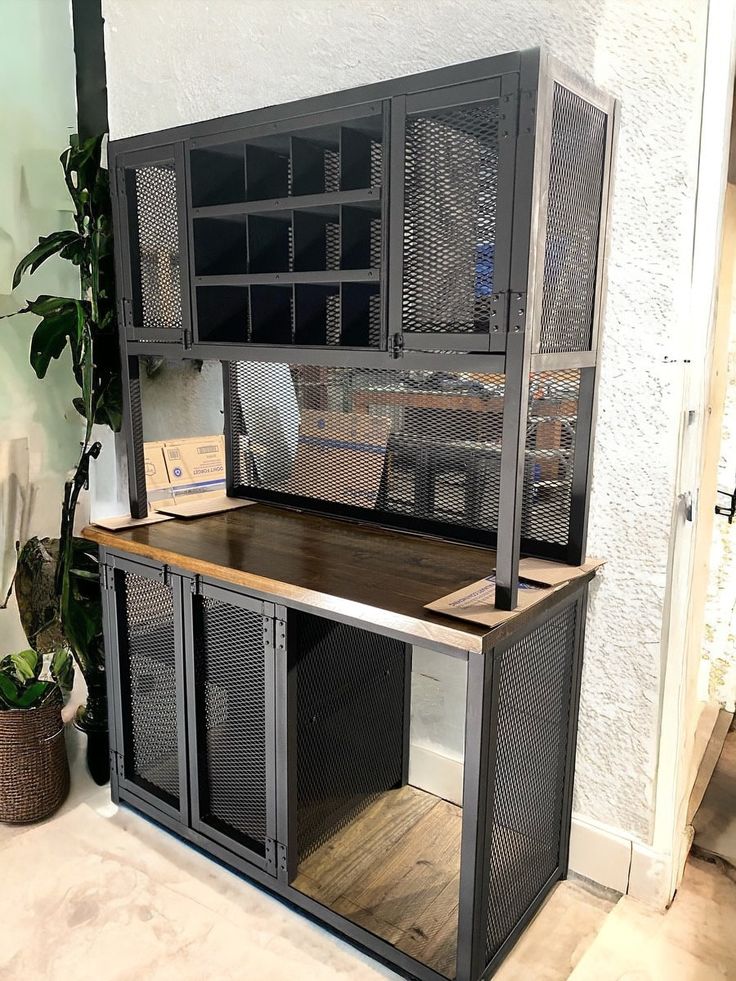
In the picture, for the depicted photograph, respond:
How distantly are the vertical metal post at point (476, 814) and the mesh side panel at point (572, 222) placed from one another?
2.35 ft

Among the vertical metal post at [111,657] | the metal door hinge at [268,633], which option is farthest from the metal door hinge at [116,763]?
the metal door hinge at [268,633]

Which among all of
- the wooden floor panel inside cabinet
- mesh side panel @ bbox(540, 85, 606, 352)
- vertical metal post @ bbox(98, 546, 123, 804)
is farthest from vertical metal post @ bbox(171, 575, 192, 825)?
mesh side panel @ bbox(540, 85, 606, 352)

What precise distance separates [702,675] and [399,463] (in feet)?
5.10

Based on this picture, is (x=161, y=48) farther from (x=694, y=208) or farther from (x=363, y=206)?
(x=694, y=208)

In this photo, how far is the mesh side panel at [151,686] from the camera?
221 centimetres

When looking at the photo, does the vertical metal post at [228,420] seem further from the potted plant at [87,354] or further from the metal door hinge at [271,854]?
the metal door hinge at [271,854]

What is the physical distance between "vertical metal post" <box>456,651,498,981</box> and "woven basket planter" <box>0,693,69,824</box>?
1337mm

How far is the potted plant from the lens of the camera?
2.36 metres

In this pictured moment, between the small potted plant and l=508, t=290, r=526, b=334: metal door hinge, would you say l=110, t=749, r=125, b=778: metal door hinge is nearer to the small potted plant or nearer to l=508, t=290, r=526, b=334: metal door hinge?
the small potted plant

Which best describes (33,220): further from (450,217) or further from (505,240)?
(505,240)

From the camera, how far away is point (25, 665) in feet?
7.84

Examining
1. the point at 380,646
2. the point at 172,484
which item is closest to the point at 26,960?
the point at 380,646

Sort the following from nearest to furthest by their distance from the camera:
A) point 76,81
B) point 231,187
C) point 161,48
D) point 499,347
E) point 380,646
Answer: point 499,347 < point 231,187 < point 380,646 < point 161,48 < point 76,81

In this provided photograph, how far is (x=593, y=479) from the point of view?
77.2 inches
